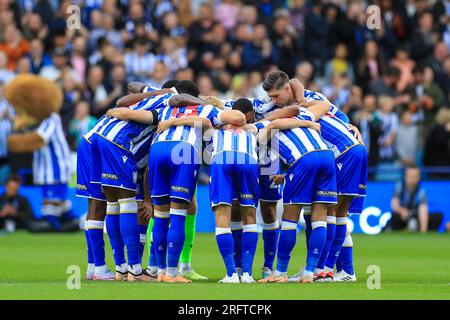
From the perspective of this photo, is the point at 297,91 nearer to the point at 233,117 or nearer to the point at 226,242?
the point at 233,117

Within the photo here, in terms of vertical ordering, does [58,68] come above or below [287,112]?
above

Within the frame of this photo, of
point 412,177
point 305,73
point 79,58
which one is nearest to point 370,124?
point 412,177

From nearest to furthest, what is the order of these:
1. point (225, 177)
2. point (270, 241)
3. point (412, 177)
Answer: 1. point (225, 177)
2. point (270, 241)
3. point (412, 177)

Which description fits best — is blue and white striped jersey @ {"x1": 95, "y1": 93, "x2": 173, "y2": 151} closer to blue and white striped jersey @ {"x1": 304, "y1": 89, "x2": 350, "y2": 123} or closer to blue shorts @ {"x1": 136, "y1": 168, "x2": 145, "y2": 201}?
blue shorts @ {"x1": 136, "y1": 168, "x2": 145, "y2": 201}

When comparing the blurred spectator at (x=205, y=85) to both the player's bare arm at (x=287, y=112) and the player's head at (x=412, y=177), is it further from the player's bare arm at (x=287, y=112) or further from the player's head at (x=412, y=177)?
the player's bare arm at (x=287, y=112)

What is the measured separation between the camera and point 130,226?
47.4 ft

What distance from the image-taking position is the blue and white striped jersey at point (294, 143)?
46.8ft

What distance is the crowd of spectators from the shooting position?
85.3 feet

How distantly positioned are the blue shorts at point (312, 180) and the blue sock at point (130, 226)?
5.98 ft

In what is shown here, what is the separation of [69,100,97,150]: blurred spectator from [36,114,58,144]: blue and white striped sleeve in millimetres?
1048

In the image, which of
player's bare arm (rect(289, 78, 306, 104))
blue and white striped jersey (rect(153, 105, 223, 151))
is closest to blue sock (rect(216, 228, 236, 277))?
blue and white striped jersey (rect(153, 105, 223, 151))

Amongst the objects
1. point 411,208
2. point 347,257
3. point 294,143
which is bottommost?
point 411,208

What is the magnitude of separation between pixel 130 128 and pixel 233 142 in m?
1.36

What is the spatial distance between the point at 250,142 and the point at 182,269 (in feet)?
6.98
